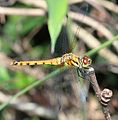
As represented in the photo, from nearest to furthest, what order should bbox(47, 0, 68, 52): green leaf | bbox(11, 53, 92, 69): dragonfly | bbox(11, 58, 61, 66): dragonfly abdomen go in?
1. bbox(47, 0, 68, 52): green leaf
2. bbox(11, 53, 92, 69): dragonfly
3. bbox(11, 58, 61, 66): dragonfly abdomen

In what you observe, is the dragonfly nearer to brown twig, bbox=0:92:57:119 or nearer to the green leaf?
the green leaf

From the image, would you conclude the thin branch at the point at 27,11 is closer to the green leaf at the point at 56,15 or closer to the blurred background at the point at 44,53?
the blurred background at the point at 44,53

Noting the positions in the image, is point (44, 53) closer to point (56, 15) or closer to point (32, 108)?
point (32, 108)

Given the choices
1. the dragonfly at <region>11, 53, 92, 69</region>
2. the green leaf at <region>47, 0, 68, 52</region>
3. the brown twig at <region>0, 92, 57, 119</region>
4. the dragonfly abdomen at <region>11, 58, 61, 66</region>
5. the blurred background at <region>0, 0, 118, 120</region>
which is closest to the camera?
the green leaf at <region>47, 0, 68, 52</region>

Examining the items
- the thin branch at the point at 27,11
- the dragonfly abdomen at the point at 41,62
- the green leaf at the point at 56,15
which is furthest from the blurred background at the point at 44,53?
the green leaf at the point at 56,15

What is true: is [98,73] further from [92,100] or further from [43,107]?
[43,107]

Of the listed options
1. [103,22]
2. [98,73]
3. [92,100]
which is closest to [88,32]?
[103,22]

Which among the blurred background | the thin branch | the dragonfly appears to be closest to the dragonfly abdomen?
the dragonfly

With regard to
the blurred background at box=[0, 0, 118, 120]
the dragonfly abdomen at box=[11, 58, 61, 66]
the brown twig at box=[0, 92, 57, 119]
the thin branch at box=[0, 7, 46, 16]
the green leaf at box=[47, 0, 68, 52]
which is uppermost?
the green leaf at box=[47, 0, 68, 52]

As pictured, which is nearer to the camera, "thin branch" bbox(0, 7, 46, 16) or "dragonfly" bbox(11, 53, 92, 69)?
"dragonfly" bbox(11, 53, 92, 69)
